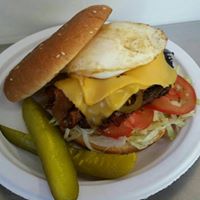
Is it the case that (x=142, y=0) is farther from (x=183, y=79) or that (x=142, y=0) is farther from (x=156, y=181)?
(x=156, y=181)

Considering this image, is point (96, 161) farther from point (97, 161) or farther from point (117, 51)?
point (117, 51)

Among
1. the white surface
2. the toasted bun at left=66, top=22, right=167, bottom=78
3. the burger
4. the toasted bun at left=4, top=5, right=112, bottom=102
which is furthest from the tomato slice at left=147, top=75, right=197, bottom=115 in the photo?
the white surface

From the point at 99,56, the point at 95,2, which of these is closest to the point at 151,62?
the point at 99,56

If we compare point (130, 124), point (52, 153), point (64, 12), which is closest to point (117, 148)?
point (130, 124)

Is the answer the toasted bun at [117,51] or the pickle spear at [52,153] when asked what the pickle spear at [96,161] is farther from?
the toasted bun at [117,51]

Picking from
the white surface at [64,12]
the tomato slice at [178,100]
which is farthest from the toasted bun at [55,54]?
the white surface at [64,12]
